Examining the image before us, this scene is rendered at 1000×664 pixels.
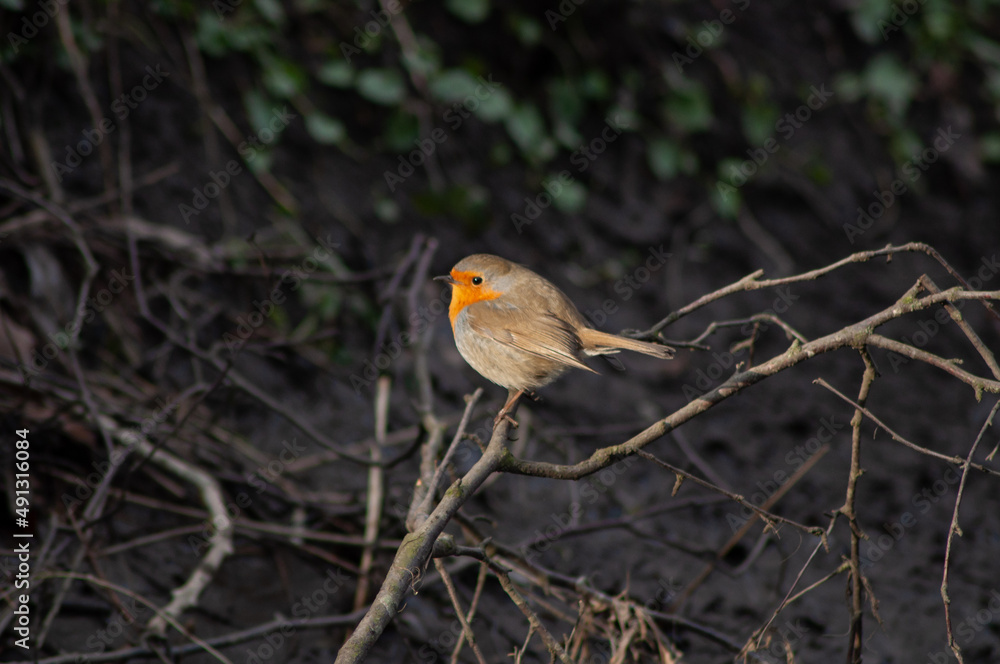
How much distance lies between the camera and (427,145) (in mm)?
5629

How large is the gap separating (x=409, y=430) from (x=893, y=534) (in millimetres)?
2836

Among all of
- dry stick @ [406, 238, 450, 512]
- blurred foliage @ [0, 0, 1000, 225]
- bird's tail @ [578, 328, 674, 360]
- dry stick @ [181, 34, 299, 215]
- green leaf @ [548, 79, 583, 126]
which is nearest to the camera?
dry stick @ [406, 238, 450, 512]

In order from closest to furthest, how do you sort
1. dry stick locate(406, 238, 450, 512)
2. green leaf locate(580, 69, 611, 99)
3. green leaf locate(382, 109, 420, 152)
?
dry stick locate(406, 238, 450, 512) < green leaf locate(382, 109, 420, 152) < green leaf locate(580, 69, 611, 99)

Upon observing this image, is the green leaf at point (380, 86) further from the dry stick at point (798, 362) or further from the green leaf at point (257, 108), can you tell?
the dry stick at point (798, 362)

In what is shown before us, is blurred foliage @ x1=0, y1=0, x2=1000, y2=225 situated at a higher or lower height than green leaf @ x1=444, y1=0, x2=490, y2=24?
lower

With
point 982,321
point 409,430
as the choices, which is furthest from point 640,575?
point 982,321

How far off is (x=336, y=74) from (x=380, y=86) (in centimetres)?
30

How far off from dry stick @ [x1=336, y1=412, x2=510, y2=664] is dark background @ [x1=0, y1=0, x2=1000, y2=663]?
0.88 metres

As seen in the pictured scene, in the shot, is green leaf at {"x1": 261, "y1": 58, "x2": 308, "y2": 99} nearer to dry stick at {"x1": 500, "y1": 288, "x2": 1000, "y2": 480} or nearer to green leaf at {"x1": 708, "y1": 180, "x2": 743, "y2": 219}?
green leaf at {"x1": 708, "y1": 180, "x2": 743, "y2": 219}

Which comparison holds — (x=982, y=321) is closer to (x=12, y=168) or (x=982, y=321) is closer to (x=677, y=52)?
(x=677, y=52)

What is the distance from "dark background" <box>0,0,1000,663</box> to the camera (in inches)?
143

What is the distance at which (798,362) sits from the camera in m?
1.92

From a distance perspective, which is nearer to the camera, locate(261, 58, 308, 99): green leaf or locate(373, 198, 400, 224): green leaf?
locate(261, 58, 308, 99): green leaf

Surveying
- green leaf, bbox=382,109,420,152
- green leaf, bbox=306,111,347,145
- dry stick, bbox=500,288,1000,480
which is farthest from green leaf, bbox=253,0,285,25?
dry stick, bbox=500,288,1000,480
